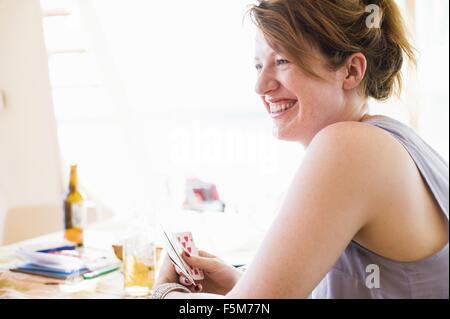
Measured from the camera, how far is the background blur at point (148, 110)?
1027mm

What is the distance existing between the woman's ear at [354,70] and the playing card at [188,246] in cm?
36

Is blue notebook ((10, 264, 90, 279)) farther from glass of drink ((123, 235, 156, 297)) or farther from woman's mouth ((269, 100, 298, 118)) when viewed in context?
woman's mouth ((269, 100, 298, 118))

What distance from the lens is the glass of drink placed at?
3.17 ft

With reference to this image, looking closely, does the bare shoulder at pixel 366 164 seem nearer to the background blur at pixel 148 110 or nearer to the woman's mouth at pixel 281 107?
the woman's mouth at pixel 281 107

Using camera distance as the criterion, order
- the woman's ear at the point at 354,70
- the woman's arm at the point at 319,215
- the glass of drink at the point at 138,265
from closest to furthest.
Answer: the woman's arm at the point at 319,215 → the woman's ear at the point at 354,70 → the glass of drink at the point at 138,265

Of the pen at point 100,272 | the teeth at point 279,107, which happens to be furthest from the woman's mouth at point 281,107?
the pen at point 100,272

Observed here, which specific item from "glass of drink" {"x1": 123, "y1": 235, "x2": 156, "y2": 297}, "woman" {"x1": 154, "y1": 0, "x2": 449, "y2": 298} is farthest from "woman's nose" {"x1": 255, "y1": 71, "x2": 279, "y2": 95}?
"glass of drink" {"x1": 123, "y1": 235, "x2": 156, "y2": 297}

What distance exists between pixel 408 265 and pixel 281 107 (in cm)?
31

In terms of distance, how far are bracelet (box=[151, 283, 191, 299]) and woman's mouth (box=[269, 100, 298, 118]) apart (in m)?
0.33

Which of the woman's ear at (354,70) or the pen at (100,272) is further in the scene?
the pen at (100,272)
